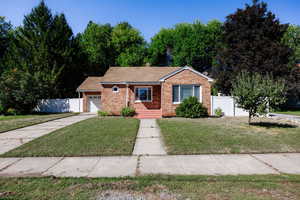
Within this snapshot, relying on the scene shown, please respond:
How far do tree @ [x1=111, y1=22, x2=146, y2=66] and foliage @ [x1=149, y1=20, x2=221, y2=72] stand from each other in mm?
3055

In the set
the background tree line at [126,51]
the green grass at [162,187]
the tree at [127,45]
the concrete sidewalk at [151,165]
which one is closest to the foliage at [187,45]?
the background tree line at [126,51]

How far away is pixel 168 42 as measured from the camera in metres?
37.7

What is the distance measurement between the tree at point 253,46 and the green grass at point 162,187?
1777 centimetres

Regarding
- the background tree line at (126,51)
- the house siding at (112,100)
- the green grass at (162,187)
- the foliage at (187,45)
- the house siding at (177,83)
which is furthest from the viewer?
the foliage at (187,45)

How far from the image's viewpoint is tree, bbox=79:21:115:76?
113 feet

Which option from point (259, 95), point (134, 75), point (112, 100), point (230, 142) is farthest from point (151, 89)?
point (230, 142)

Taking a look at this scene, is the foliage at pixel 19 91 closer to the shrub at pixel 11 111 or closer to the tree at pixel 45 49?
the shrub at pixel 11 111

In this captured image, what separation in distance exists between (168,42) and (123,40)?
30.8 feet

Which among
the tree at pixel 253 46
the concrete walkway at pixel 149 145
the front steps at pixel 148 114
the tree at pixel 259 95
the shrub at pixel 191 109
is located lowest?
the concrete walkway at pixel 149 145

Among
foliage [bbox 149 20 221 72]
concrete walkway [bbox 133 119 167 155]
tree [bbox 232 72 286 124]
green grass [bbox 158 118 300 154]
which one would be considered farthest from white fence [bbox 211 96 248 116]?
foliage [bbox 149 20 221 72]

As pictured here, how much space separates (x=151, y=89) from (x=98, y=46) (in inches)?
886

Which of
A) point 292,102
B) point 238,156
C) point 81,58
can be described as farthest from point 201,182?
point 292,102

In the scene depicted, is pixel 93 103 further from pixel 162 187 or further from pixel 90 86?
pixel 162 187

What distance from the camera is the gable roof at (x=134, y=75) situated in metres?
16.9
